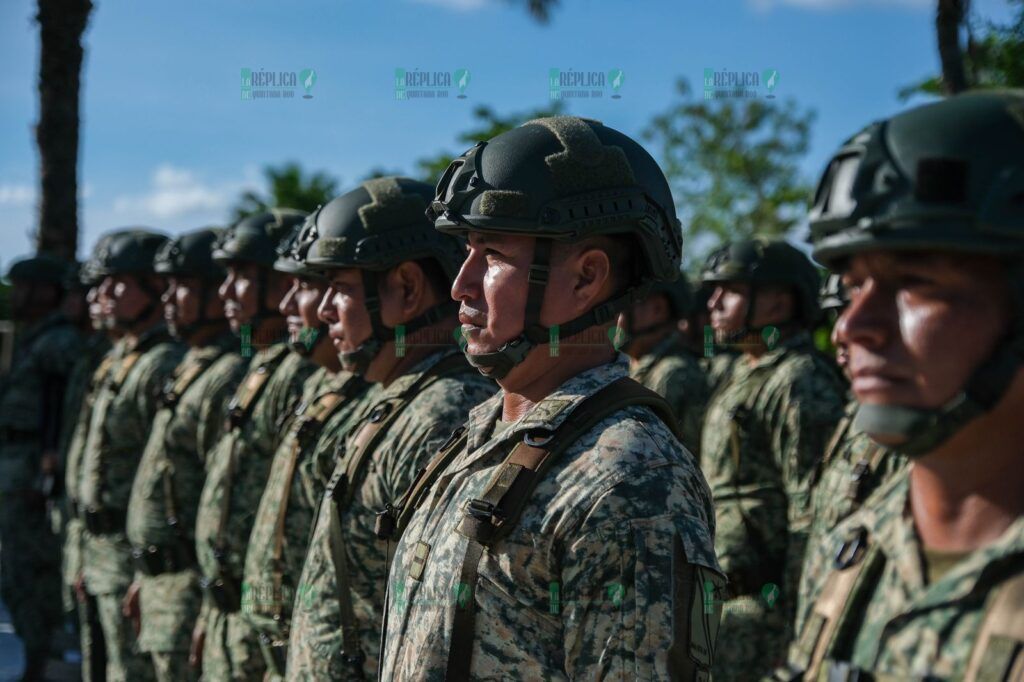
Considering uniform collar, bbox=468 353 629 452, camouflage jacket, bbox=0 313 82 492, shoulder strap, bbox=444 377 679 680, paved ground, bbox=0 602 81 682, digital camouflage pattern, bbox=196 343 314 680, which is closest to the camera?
shoulder strap, bbox=444 377 679 680

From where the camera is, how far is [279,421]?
6145 mm

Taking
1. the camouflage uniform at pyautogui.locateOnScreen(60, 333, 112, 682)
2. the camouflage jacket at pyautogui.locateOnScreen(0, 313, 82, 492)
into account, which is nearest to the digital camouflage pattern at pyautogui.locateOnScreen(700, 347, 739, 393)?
the camouflage uniform at pyautogui.locateOnScreen(60, 333, 112, 682)

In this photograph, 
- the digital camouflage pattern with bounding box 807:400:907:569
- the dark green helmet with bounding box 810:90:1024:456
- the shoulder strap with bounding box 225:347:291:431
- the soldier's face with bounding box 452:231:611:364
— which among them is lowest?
the digital camouflage pattern with bounding box 807:400:907:569

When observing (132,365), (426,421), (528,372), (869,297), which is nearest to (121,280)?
(132,365)

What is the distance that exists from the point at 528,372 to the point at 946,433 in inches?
60.1

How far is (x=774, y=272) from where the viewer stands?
324 inches

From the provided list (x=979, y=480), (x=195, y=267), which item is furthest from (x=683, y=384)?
(x=979, y=480)

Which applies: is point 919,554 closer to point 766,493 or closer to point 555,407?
point 555,407

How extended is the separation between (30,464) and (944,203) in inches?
390

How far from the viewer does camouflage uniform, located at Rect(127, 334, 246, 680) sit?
21.9 ft

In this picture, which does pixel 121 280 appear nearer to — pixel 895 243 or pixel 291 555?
pixel 291 555

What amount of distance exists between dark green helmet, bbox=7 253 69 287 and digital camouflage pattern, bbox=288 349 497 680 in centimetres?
815

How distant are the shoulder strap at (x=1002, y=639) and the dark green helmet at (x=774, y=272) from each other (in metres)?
6.51

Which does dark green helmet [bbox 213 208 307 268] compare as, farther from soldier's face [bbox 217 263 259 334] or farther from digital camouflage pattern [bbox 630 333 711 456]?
digital camouflage pattern [bbox 630 333 711 456]
